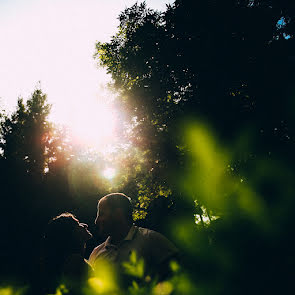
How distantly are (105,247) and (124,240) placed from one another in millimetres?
399

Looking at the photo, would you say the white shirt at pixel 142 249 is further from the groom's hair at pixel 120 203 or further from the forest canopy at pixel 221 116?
the forest canopy at pixel 221 116

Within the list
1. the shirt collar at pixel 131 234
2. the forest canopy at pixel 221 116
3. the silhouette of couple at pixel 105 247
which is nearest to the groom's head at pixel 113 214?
the silhouette of couple at pixel 105 247

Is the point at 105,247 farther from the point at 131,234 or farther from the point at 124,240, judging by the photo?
the point at 131,234

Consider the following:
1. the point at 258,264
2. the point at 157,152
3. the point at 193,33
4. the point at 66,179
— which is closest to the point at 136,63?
the point at 193,33

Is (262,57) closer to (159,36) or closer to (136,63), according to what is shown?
(159,36)

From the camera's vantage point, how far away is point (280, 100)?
6.79m

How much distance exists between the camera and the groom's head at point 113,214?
9.36 feet

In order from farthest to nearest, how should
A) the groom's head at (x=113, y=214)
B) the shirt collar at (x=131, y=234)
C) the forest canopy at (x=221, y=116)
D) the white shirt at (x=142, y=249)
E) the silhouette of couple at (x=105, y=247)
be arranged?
the forest canopy at (x=221, y=116) < the groom's head at (x=113, y=214) < the shirt collar at (x=131, y=234) < the white shirt at (x=142, y=249) < the silhouette of couple at (x=105, y=247)

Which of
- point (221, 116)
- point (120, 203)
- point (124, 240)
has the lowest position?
point (124, 240)

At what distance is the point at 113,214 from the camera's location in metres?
2.86

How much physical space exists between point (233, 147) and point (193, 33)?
16.6ft

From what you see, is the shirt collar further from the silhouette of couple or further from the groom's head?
the groom's head

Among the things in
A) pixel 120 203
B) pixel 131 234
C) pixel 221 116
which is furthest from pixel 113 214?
pixel 221 116

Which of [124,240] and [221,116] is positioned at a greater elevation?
[221,116]
